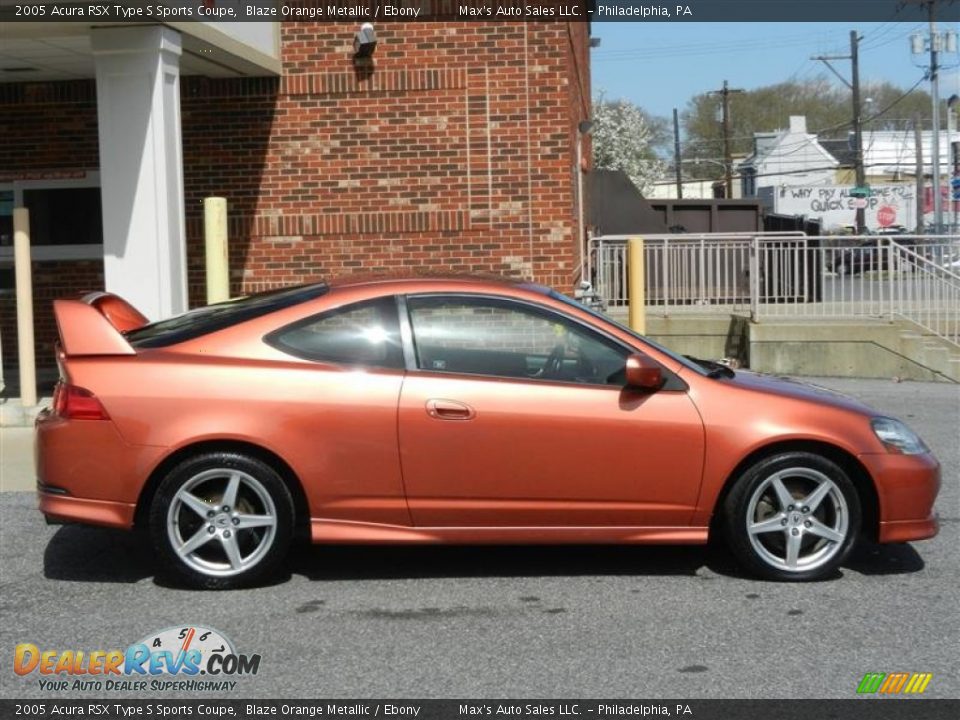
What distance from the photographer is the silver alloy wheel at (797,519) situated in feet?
19.1

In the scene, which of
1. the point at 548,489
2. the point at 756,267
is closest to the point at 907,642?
the point at 548,489

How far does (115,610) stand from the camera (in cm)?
564

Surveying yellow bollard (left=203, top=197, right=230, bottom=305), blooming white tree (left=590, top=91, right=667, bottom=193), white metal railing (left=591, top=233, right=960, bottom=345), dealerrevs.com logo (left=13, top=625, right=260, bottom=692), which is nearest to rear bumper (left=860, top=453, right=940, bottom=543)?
dealerrevs.com logo (left=13, top=625, right=260, bottom=692)

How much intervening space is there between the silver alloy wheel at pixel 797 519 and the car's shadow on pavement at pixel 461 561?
241mm

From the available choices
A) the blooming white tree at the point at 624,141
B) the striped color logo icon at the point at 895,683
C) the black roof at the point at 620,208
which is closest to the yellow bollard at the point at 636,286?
the striped color logo icon at the point at 895,683

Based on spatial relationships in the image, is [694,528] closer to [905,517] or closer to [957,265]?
[905,517]

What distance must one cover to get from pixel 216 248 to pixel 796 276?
800cm

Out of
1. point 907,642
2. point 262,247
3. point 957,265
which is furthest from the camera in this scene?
point 957,265

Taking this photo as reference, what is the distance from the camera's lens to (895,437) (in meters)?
5.97

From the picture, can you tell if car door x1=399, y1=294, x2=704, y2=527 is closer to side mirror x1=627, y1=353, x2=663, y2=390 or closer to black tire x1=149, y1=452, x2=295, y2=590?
side mirror x1=627, y1=353, x2=663, y2=390

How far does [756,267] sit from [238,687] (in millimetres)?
11436

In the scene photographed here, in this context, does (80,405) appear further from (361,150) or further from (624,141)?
(624,141)

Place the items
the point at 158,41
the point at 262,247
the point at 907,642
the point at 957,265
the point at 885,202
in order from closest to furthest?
the point at 907,642
the point at 158,41
the point at 262,247
the point at 957,265
the point at 885,202

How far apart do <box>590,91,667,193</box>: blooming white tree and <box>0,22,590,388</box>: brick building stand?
39162 millimetres
